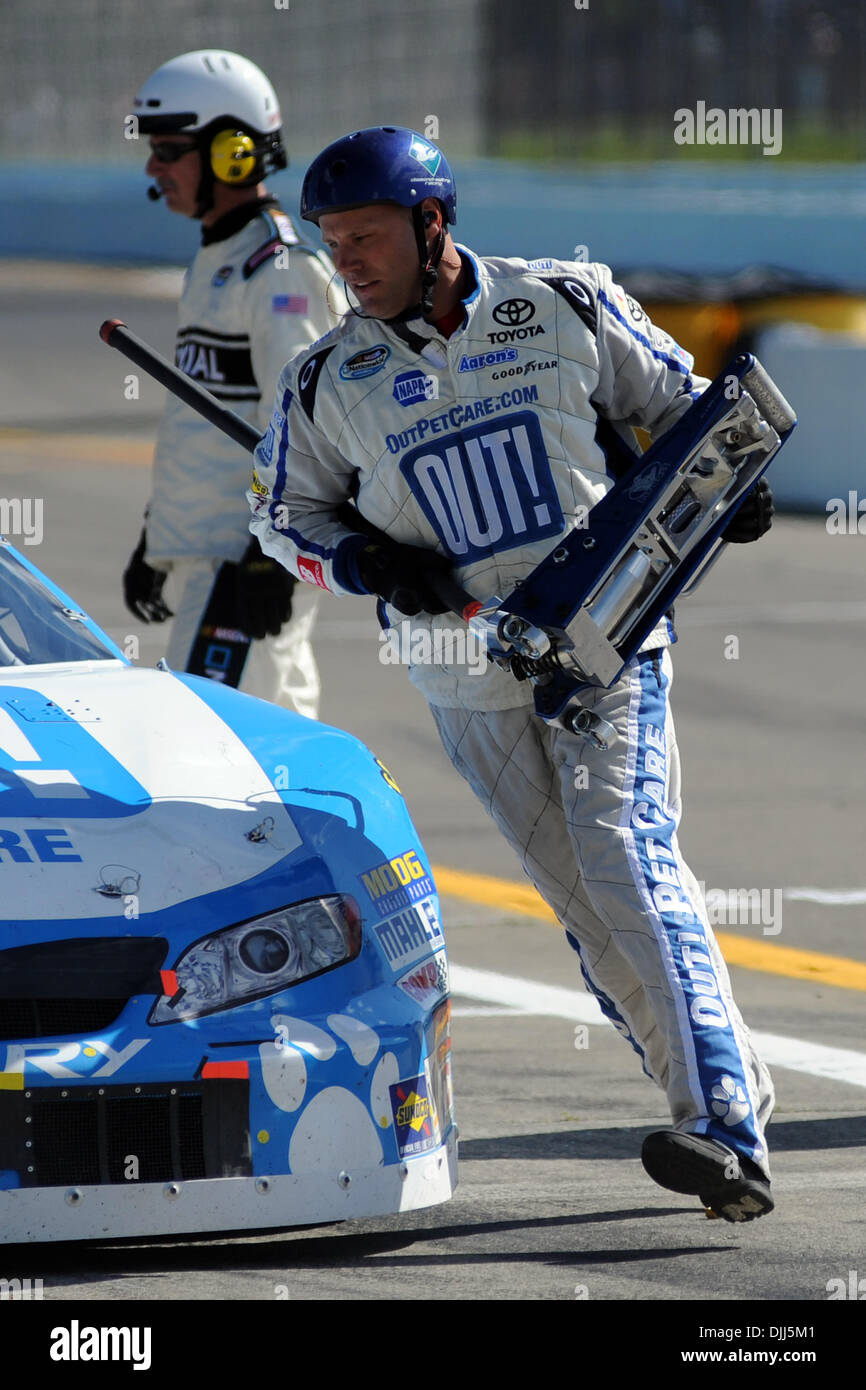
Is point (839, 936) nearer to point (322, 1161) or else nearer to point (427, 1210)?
point (427, 1210)

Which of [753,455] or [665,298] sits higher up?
[665,298]

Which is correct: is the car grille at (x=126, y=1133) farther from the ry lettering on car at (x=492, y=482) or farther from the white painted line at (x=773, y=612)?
the white painted line at (x=773, y=612)

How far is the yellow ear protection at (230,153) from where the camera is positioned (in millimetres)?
6500

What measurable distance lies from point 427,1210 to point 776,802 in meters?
4.89

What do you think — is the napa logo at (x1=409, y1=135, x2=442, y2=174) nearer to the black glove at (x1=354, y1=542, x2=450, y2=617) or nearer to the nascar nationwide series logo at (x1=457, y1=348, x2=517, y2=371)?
the nascar nationwide series logo at (x1=457, y1=348, x2=517, y2=371)

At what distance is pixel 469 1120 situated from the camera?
212 inches

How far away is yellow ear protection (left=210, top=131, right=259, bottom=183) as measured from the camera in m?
6.50

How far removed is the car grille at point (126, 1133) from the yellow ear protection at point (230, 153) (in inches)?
136

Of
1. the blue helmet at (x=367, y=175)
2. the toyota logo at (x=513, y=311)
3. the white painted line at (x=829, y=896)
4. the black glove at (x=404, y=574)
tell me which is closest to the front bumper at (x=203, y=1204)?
the black glove at (x=404, y=574)

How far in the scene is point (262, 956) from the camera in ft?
13.0

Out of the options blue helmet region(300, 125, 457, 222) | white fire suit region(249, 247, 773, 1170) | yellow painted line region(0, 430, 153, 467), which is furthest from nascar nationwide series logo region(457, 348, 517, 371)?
yellow painted line region(0, 430, 153, 467)

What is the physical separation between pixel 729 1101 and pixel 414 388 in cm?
156

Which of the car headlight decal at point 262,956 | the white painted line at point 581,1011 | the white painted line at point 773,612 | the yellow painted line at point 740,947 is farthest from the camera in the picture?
the white painted line at point 773,612
